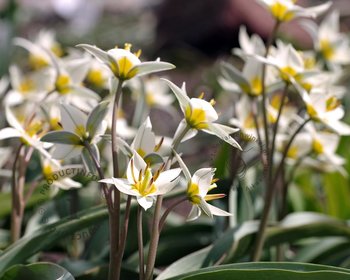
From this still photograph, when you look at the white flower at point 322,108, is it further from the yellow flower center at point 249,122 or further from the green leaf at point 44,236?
the green leaf at point 44,236

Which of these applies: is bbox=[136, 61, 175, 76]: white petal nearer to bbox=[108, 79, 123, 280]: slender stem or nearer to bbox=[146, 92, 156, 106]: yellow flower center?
bbox=[108, 79, 123, 280]: slender stem

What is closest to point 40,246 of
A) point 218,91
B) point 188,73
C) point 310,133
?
point 310,133

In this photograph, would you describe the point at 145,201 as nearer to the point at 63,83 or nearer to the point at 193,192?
the point at 193,192

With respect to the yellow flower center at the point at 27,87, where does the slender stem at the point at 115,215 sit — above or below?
above

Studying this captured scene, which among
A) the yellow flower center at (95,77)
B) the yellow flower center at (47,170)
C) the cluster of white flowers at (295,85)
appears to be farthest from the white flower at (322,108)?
the yellow flower center at (95,77)

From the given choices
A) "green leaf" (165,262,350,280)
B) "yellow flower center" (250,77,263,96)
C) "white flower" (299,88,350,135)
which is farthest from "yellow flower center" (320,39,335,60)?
"green leaf" (165,262,350,280)

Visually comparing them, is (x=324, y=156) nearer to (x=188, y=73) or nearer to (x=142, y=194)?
(x=142, y=194)
